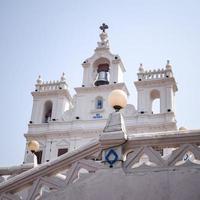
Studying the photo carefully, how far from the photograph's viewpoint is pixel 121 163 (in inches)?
247

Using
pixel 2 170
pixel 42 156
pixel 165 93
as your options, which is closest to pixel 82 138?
pixel 42 156

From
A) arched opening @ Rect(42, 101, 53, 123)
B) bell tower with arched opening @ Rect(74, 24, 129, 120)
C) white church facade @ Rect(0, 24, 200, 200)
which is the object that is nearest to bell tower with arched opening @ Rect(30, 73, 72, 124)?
arched opening @ Rect(42, 101, 53, 123)

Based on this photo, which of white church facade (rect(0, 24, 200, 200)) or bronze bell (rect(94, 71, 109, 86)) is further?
bronze bell (rect(94, 71, 109, 86))

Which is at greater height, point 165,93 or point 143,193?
point 165,93

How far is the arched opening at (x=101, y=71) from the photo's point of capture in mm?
33344

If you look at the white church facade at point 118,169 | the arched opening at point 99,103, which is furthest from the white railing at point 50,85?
the white church facade at point 118,169

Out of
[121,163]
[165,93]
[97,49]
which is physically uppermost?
[97,49]

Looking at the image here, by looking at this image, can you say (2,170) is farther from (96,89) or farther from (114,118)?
(96,89)

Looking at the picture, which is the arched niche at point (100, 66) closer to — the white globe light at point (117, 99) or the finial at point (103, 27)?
the finial at point (103, 27)

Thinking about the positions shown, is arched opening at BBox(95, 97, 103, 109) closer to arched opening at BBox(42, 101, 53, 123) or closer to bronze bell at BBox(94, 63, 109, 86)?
bronze bell at BBox(94, 63, 109, 86)

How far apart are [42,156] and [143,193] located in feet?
85.5

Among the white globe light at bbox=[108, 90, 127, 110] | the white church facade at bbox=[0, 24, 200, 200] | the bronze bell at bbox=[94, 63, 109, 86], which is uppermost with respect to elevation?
the bronze bell at bbox=[94, 63, 109, 86]

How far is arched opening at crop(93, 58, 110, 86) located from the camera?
33344 mm

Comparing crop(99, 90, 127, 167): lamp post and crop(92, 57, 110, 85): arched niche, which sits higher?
crop(92, 57, 110, 85): arched niche
